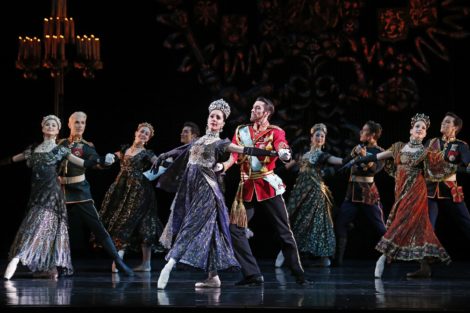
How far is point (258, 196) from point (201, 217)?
0.42 m

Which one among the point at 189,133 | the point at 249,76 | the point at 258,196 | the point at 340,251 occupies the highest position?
the point at 249,76

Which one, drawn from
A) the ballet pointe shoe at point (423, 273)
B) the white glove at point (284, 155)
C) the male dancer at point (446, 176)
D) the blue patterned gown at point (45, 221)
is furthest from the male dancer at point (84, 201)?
the male dancer at point (446, 176)

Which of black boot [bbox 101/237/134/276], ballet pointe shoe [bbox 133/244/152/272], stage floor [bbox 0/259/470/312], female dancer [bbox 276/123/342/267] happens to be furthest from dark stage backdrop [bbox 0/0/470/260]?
black boot [bbox 101/237/134/276]

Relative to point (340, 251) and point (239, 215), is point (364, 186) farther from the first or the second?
point (239, 215)

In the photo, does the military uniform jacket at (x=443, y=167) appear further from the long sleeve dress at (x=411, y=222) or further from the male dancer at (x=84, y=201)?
the male dancer at (x=84, y=201)

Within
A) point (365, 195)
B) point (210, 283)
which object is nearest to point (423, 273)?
point (365, 195)

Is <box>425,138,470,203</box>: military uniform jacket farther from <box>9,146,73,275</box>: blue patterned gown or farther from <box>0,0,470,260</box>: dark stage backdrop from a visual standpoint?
<box>9,146,73,275</box>: blue patterned gown

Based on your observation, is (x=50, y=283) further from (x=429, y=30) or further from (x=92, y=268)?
(x=429, y=30)

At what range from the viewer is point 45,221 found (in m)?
7.11

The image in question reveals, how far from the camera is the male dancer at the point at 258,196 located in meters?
6.35

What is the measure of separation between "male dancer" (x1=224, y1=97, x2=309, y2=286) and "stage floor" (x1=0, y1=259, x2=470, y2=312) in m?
0.20

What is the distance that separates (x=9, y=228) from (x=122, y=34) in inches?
94.0

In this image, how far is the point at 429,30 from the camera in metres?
9.61

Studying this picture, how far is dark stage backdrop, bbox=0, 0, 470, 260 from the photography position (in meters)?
9.66
